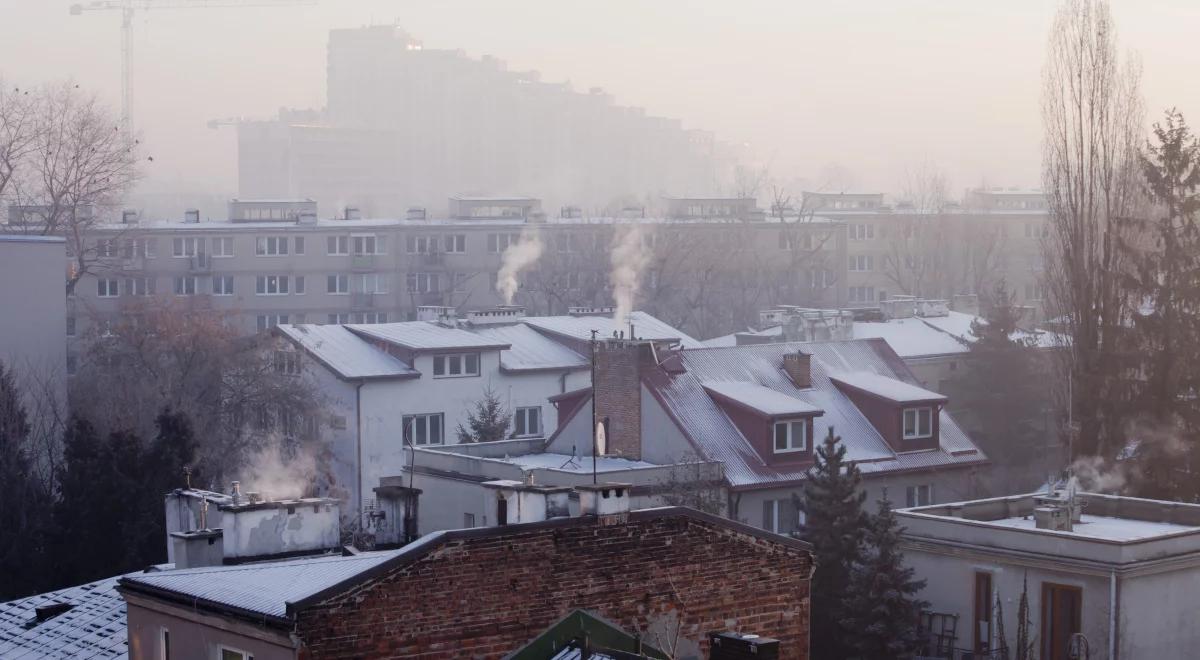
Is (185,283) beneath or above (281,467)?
above

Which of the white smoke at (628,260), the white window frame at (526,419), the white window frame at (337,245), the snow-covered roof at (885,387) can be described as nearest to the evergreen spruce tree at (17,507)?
the white window frame at (526,419)

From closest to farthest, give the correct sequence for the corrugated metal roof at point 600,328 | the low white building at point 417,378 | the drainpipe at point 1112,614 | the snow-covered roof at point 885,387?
1. the drainpipe at point 1112,614
2. the snow-covered roof at point 885,387
3. the low white building at point 417,378
4. the corrugated metal roof at point 600,328

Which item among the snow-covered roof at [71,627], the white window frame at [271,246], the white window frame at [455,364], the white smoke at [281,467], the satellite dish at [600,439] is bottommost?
the white smoke at [281,467]

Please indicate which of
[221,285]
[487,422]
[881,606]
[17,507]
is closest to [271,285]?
[221,285]

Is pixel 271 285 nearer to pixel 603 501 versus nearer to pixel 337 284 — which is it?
pixel 337 284

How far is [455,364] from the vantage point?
51.5 m

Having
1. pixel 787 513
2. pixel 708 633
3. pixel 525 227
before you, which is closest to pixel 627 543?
pixel 708 633

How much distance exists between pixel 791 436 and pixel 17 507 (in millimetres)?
16559

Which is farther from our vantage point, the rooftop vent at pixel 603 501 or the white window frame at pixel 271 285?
the white window frame at pixel 271 285

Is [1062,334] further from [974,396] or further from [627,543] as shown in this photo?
[627,543]

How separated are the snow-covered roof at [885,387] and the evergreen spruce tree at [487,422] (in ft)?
28.5

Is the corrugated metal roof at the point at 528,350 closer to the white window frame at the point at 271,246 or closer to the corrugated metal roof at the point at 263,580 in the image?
the corrugated metal roof at the point at 263,580

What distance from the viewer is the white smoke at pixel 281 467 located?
148 ft

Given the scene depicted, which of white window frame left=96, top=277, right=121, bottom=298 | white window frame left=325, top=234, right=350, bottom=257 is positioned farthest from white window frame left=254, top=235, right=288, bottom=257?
white window frame left=96, top=277, right=121, bottom=298
